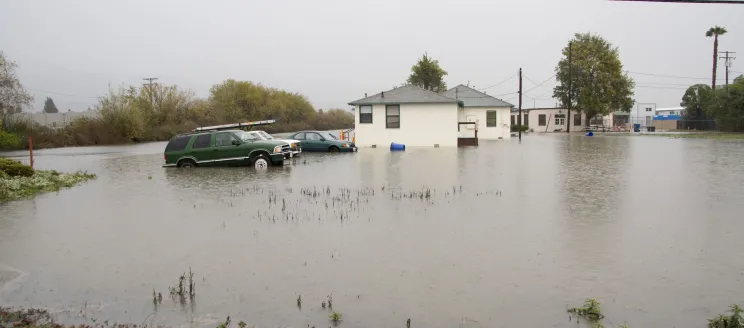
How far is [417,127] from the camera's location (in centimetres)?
3631

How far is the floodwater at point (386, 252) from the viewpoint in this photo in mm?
5781

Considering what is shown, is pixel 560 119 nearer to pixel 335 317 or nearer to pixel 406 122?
pixel 406 122

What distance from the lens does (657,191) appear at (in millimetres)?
13883

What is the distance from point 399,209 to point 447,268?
14.5 ft

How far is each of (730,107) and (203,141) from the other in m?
51.7

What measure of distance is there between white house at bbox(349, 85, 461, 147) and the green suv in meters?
15.0

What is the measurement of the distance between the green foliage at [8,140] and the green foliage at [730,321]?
47.3m

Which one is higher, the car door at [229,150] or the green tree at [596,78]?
the green tree at [596,78]

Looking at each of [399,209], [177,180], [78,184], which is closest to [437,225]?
[399,209]

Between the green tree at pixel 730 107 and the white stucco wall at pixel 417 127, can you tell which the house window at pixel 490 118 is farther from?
the green tree at pixel 730 107

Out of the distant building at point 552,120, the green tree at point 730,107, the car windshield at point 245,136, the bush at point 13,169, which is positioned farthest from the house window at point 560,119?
the bush at point 13,169

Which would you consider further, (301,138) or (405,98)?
(405,98)

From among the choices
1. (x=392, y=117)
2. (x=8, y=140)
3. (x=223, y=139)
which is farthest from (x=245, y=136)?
(x=8, y=140)

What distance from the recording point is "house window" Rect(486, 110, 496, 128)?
4906 cm
